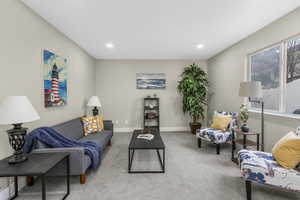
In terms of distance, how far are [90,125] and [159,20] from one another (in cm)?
265

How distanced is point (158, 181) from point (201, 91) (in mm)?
3416

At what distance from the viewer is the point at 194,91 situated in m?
4.72

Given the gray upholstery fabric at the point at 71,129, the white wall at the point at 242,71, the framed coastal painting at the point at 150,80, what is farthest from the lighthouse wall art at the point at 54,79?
the white wall at the point at 242,71

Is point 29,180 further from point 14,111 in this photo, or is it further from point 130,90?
point 130,90

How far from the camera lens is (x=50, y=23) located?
2607mm

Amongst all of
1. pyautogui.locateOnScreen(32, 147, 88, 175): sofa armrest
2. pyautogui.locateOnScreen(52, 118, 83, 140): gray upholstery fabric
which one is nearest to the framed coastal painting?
pyautogui.locateOnScreen(52, 118, 83, 140): gray upholstery fabric

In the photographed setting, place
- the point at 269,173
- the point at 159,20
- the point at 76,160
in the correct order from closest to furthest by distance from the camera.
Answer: the point at 269,173 → the point at 76,160 → the point at 159,20

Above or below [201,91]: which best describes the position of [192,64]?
above

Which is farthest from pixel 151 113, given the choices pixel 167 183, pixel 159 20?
pixel 159 20

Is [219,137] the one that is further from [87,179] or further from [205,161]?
[87,179]

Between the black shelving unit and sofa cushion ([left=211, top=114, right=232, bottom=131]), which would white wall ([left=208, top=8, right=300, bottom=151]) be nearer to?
sofa cushion ([left=211, top=114, right=232, bottom=131])

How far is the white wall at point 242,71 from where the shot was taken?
2.41 m

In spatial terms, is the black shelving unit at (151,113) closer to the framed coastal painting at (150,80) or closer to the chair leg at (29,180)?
the framed coastal painting at (150,80)

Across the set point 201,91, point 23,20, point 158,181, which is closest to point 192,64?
point 201,91
